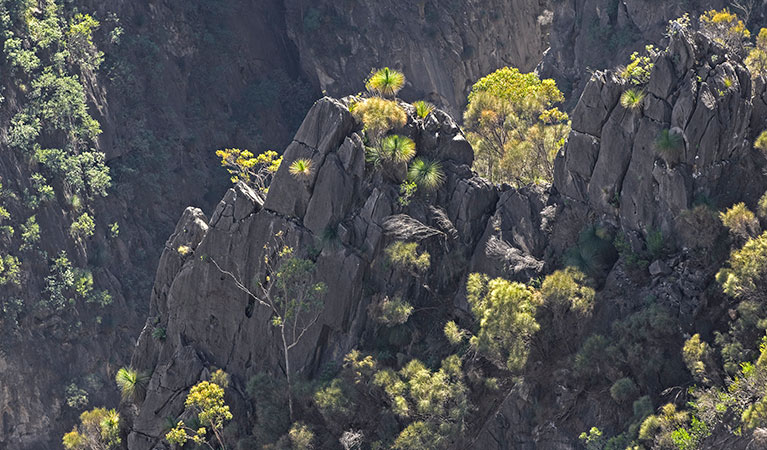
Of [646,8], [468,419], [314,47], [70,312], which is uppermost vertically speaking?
[646,8]

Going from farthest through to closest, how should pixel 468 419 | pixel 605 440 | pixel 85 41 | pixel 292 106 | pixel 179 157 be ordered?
pixel 292 106
pixel 179 157
pixel 85 41
pixel 468 419
pixel 605 440

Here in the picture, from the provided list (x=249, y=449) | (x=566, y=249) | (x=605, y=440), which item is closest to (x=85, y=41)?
(x=249, y=449)

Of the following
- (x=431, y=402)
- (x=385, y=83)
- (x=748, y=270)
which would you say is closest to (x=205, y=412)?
(x=431, y=402)

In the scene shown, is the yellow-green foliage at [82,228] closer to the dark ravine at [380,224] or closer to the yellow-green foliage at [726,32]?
the dark ravine at [380,224]

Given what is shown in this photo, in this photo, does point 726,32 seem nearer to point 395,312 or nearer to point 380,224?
point 380,224

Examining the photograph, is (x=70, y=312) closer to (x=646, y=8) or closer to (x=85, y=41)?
(x=85, y=41)

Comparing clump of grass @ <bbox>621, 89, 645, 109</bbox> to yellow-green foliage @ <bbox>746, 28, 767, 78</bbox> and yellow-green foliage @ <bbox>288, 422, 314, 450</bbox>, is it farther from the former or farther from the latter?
yellow-green foliage @ <bbox>288, 422, 314, 450</bbox>

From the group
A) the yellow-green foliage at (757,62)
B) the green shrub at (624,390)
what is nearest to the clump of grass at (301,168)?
the green shrub at (624,390)
